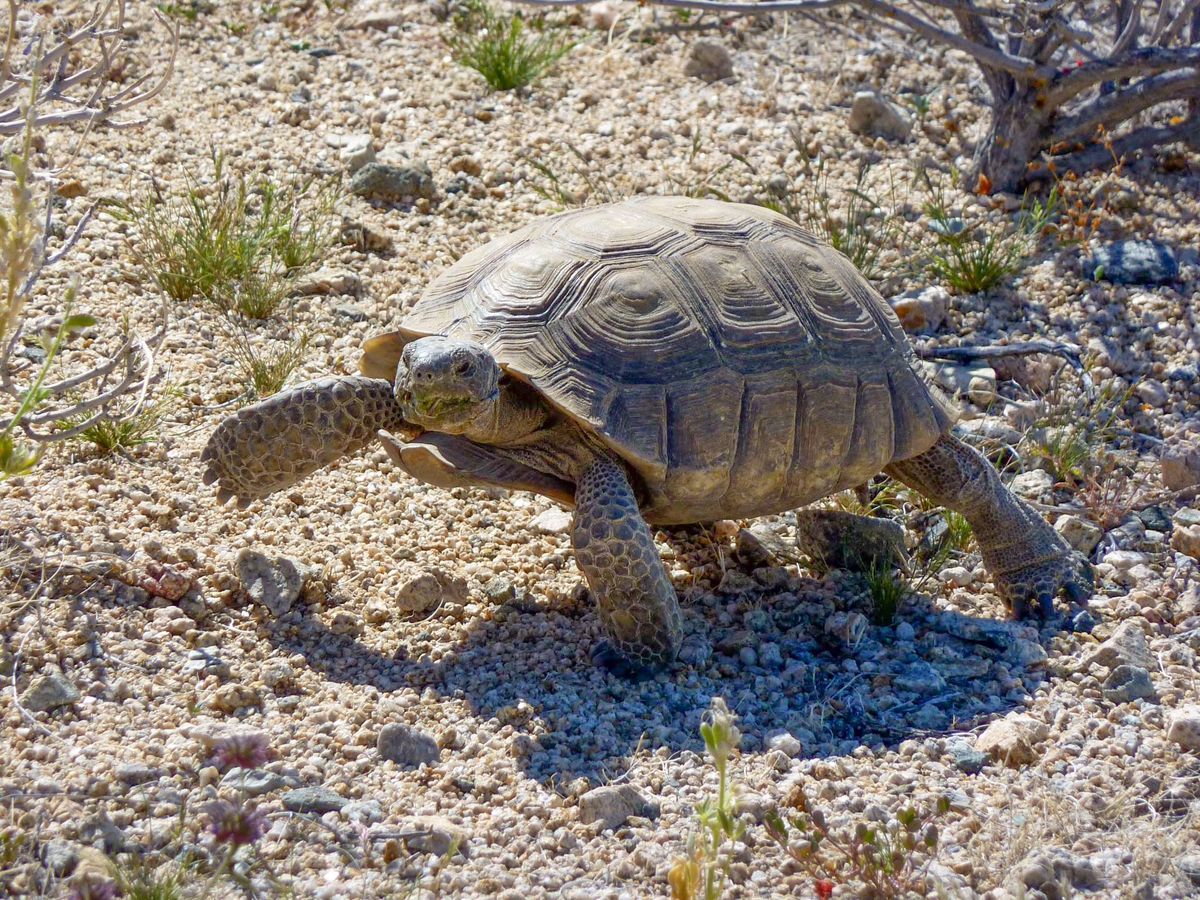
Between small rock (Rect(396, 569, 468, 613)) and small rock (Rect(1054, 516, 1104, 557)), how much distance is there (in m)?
2.38

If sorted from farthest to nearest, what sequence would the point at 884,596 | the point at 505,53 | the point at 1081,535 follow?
the point at 505,53 < the point at 1081,535 < the point at 884,596

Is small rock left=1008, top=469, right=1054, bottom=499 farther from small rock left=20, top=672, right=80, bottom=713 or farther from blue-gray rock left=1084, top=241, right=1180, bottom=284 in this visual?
small rock left=20, top=672, right=80, bottom=713

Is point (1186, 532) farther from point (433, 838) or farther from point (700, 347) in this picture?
point (433, 838)

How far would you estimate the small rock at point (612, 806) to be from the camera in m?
3.25

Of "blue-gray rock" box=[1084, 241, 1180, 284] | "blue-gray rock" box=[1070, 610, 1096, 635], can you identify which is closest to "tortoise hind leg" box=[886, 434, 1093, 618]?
"blue-gray rock" box=[1070, 610, 1096, 635]

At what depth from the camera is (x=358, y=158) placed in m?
6.75

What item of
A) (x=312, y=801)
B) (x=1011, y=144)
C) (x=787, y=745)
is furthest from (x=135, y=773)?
(x=1011, y=144)

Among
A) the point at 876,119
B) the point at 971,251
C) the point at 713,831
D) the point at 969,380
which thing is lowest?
the point at 969,380

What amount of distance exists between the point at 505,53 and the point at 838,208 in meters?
2.21

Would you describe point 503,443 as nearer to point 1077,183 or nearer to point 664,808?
point 664,808

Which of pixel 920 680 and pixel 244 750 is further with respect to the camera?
pixel 920 680

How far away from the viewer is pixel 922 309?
20.3 ft

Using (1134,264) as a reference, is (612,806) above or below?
below

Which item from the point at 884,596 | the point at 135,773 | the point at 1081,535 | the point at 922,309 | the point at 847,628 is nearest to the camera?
the point at 135,773
